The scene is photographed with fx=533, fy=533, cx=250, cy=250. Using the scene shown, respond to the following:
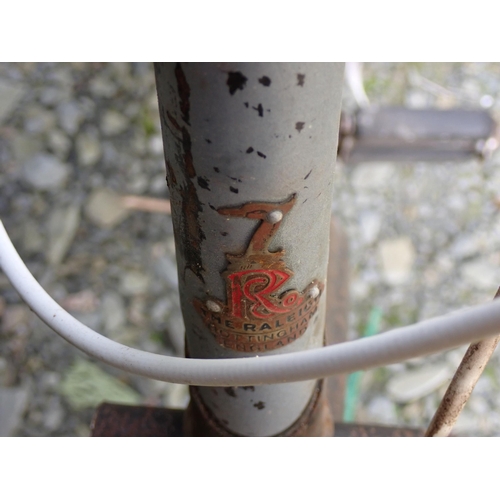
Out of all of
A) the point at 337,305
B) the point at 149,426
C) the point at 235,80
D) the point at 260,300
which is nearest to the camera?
the point at 235,80

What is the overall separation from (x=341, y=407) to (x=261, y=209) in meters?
0.54

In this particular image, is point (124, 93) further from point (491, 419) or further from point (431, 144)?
point (491, 419)

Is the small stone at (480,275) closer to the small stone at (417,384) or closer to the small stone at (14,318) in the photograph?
the small stone at (417,384)

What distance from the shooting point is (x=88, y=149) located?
4.03ft

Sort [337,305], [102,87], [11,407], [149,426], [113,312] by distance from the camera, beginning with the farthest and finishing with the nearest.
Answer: [102,87]
[113,312]
[11,407]
[337,305]
[149,426]

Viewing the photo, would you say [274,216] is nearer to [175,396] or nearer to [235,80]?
[235,80]

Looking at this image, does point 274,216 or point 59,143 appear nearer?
point 274,216

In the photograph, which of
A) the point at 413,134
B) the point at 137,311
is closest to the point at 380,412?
the point at 137,311


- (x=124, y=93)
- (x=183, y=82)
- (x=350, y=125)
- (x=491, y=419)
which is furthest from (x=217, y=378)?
(x=124, y=93)

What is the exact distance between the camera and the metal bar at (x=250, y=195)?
26cm

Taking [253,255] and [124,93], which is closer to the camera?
[253,255]

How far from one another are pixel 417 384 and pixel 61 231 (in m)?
0.80

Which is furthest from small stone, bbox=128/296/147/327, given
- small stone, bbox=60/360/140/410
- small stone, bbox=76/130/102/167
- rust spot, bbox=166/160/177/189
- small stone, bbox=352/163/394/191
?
rust spot, bbox=166/160/177/189

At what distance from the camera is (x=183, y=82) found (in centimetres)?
27
